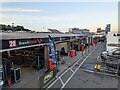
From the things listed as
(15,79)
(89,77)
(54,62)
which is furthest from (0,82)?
(89,77)

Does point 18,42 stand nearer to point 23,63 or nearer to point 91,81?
point 91,81

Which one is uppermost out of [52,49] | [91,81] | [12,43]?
[12,43]

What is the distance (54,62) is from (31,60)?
A: 3.54 meters

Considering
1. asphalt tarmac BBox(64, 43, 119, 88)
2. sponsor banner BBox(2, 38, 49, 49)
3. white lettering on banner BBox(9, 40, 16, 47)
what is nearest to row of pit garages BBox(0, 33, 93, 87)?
sponsor banner BBox(2, 38, 49, 49)

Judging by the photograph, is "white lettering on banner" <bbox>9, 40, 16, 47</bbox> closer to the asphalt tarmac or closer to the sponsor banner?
the sponsor banner

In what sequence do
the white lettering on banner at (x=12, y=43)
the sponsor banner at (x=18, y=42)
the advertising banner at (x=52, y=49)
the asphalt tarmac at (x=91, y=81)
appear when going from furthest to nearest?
the advertising banner at (x=52, y=49) < the asphalt tarmac at (x=91, y=81) < the white lettering on banner at (x=12, y=43) < the sponsor banner at (x=18, y=42)

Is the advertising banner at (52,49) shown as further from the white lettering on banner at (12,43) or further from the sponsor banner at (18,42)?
the white lettering on banner at (12,43)

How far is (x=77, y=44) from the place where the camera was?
114ft

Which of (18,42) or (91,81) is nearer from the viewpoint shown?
(18,42)

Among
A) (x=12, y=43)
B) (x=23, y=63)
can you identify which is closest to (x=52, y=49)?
(x=23, y=63)

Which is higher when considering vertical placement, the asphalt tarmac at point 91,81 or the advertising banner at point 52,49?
the advertising banner at point 52,49

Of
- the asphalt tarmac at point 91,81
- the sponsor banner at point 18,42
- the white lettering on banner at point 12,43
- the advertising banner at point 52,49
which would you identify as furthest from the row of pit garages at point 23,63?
the asphalt tarmac at point 91,81

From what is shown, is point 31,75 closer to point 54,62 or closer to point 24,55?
point 54,62

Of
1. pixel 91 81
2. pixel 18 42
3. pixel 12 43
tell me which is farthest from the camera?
pixel 91 81
